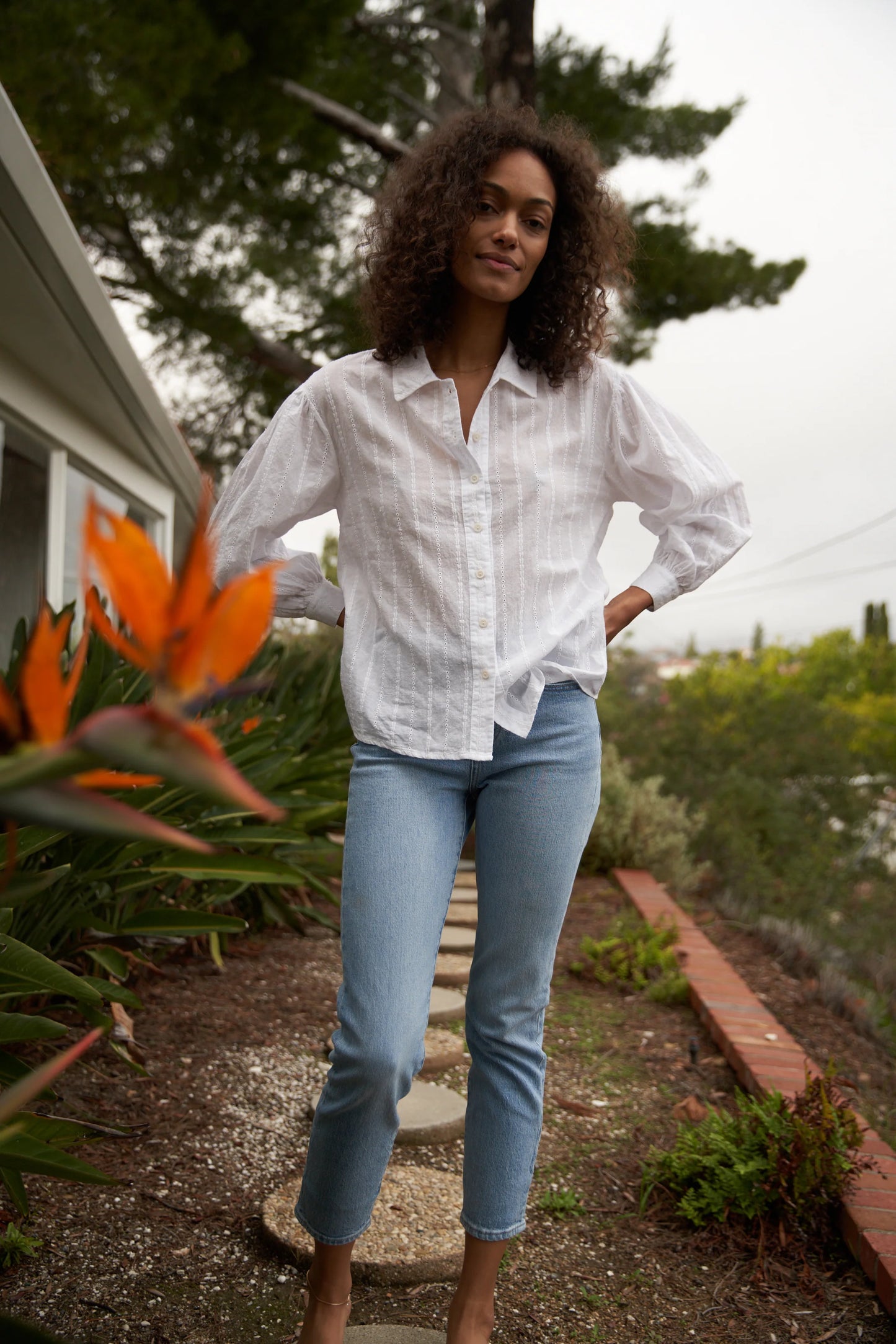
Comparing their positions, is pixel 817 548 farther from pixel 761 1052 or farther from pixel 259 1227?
pixel 259 1227

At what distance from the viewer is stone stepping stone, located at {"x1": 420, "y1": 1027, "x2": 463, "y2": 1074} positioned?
323 centimetres

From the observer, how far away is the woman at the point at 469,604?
1666 millimetres

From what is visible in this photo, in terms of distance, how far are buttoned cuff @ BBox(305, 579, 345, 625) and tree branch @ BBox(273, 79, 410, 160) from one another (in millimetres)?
7302

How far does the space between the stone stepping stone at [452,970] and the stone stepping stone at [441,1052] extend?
436 millimetres

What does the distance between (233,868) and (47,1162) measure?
5.41 ft

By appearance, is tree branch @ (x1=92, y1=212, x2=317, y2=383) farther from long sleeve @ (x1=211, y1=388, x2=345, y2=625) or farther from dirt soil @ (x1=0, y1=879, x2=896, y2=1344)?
long sleeve @ (x1=211, y1=388, x2=345, y2=625)

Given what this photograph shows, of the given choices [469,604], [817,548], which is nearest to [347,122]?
[469,604]

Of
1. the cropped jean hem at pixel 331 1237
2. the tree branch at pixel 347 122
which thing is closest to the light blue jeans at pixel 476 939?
the cropped jean hem at pixel 331 1237

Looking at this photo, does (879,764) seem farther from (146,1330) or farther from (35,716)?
(35,716)

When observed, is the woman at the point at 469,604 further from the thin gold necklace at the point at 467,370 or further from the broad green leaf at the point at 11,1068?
the broad green leaf at the point at 11,1068

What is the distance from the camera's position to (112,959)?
2.70m

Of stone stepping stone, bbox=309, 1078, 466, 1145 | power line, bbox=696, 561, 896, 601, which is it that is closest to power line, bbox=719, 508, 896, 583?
power line, bbox=696, 561, 896, 601

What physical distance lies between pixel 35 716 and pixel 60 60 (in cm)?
658

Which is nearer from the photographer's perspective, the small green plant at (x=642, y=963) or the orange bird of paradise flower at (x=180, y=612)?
the orange bird of paradise flower at (x=180, y=612)
